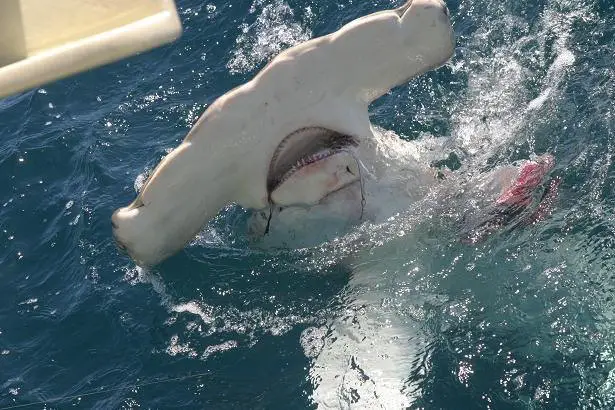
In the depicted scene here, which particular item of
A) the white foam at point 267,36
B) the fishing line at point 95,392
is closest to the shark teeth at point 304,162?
the fishing line at point 95,392

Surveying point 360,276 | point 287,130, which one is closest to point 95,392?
point 360,276

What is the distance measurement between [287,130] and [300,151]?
0.21 meters

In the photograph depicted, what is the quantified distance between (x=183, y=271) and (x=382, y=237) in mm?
1718

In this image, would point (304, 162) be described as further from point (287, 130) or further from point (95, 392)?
point (95, 392)

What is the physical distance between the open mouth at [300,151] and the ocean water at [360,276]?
61 cm

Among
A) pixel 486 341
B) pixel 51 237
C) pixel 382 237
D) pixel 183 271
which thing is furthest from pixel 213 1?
pixel 486 341

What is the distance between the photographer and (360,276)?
509 cm

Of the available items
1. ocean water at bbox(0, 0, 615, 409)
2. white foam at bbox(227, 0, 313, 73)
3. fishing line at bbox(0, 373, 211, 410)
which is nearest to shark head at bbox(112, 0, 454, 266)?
ocean water at bbox(0, 0, 615, 409)

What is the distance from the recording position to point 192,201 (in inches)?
167

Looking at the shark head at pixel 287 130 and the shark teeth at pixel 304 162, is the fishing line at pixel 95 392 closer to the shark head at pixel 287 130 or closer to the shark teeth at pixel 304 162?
the shark head at pixel 287 130

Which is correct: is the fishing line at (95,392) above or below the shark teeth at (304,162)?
below

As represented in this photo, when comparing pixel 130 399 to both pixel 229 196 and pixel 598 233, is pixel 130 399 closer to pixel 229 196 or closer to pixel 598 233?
pixel 229 196

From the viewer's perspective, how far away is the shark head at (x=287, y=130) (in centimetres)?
408

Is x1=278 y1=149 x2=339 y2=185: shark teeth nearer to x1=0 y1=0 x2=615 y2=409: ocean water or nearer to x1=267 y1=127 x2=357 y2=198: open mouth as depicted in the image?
x1=267 y1=127 x2=357 y2=198: open mouth
